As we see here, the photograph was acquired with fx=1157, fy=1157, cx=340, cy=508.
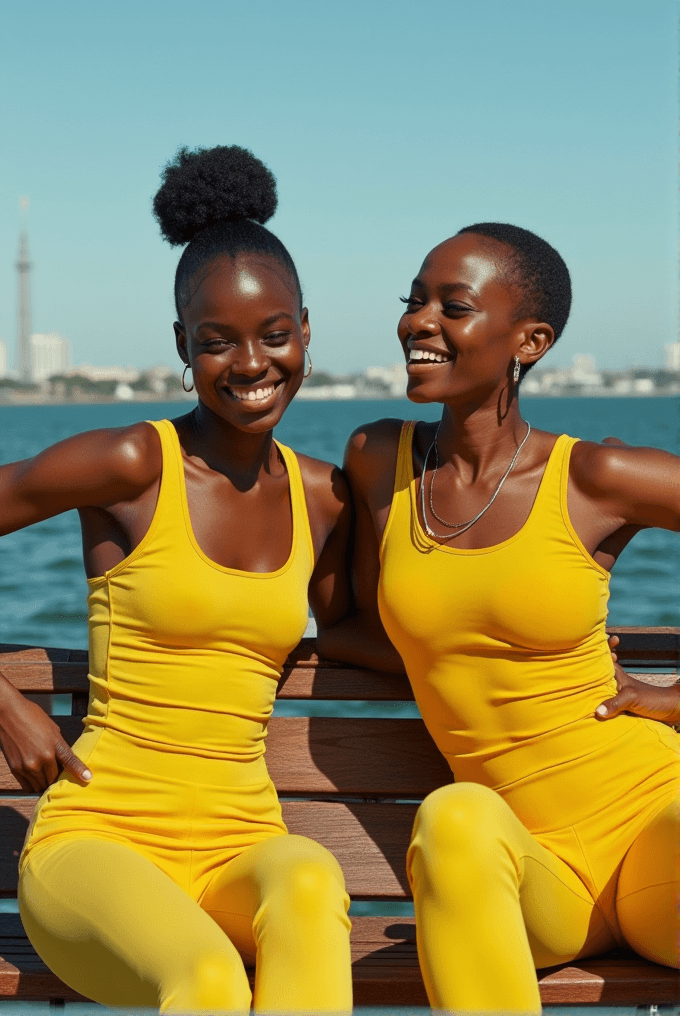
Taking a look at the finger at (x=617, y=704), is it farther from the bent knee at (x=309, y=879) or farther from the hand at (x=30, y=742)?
the hand at (x=30, y=742)

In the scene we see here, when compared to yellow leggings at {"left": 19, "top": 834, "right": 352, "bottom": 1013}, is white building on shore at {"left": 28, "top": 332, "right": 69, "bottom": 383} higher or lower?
lower

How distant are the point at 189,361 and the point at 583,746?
146 centimetres

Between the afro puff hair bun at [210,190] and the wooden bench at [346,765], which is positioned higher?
the afro puff hair bun at [210,190]

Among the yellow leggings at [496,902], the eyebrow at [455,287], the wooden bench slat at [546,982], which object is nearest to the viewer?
the yellow leggings at [496,902]

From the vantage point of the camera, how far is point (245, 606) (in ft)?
9.68

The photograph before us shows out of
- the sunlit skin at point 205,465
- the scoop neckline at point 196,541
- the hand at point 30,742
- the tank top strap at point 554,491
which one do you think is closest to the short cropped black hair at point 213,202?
the sunlit skin at point 205,465

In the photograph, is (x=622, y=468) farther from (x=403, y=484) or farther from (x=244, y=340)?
(x=244, y=340)

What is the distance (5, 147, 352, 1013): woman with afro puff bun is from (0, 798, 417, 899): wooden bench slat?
323 mm

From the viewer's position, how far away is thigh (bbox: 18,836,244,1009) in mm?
2422

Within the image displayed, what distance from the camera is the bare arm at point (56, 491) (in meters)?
2.88

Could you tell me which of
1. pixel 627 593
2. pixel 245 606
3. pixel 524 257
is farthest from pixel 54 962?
pixel 627 593

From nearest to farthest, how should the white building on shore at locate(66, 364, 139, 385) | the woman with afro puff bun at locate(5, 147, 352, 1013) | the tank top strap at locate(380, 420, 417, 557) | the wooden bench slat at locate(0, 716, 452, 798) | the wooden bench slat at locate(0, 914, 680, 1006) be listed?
the woman with afro puff bun at locate(5, 147, 352, 1013) < the wooden bench slat at locate(0, 914, 680, 1006) < the tank top strap at locate(380, 420, 417, 557) < the wooden bench slat at locate(0, 716, 452, 798) < the white building on shore at locate(66, 364, 139, 385)

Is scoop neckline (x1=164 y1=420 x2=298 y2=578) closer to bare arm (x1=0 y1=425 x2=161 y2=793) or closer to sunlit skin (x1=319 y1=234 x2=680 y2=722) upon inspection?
bare arm (x1=0 y1=425 x2=161 y2=793)

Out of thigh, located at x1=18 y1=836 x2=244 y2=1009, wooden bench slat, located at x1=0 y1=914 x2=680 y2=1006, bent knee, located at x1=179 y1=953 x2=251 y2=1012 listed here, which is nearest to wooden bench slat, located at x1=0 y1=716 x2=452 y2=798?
wooden bench slat, located at x1=0 y1=914 x2=680 y2=1006
